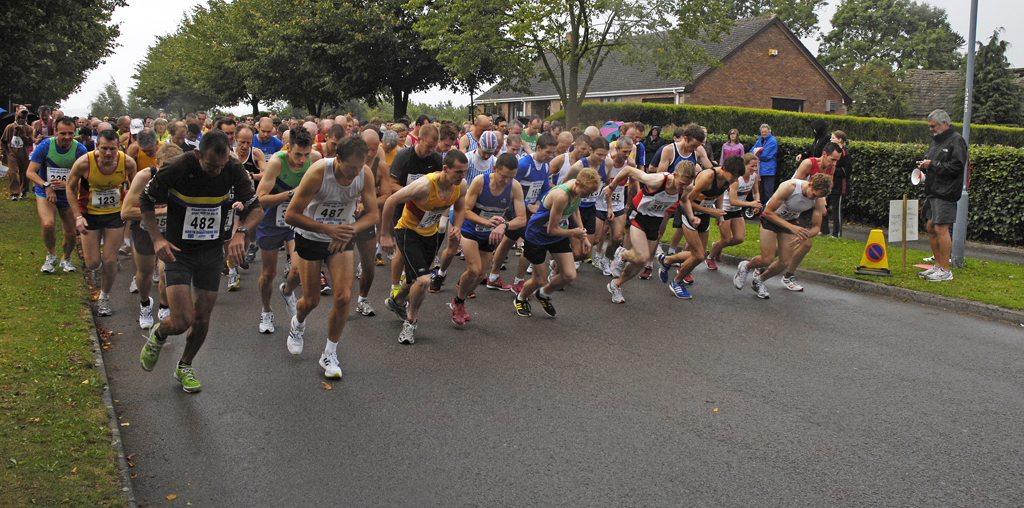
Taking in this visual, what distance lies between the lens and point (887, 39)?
72.8 metres

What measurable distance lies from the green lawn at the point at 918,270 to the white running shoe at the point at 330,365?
753 cm

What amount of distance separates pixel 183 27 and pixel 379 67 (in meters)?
42.8

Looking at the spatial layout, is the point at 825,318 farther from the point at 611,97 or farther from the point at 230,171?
the point at 611,97

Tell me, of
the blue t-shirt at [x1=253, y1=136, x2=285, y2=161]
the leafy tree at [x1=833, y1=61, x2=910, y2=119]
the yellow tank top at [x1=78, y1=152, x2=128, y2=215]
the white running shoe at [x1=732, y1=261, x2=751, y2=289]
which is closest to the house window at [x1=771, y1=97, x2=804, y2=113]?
the leafy tree at [x1=833, y1=61, x2=910, y2=119]

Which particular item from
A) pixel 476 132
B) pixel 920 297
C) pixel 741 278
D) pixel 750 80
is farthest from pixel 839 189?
pixel 750 80

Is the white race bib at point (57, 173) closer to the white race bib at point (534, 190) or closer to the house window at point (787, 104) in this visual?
the white race bib at point (534, 190)

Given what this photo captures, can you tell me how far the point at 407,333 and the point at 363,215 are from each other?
1525mm

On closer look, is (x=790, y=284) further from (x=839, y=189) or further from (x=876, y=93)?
(x=876, y=93)

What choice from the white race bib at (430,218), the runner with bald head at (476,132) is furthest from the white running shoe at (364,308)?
the runner with bald head at (476,132)

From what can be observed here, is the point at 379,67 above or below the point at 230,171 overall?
above

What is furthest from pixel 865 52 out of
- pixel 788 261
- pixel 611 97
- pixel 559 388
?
pixel 559 388

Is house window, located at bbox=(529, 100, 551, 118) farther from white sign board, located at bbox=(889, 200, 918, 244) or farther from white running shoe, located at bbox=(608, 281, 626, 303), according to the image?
white running shoe, located at bbox=(608, 281, 626, 303)

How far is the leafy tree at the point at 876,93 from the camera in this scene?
48.5 meters

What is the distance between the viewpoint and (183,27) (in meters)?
72.4
